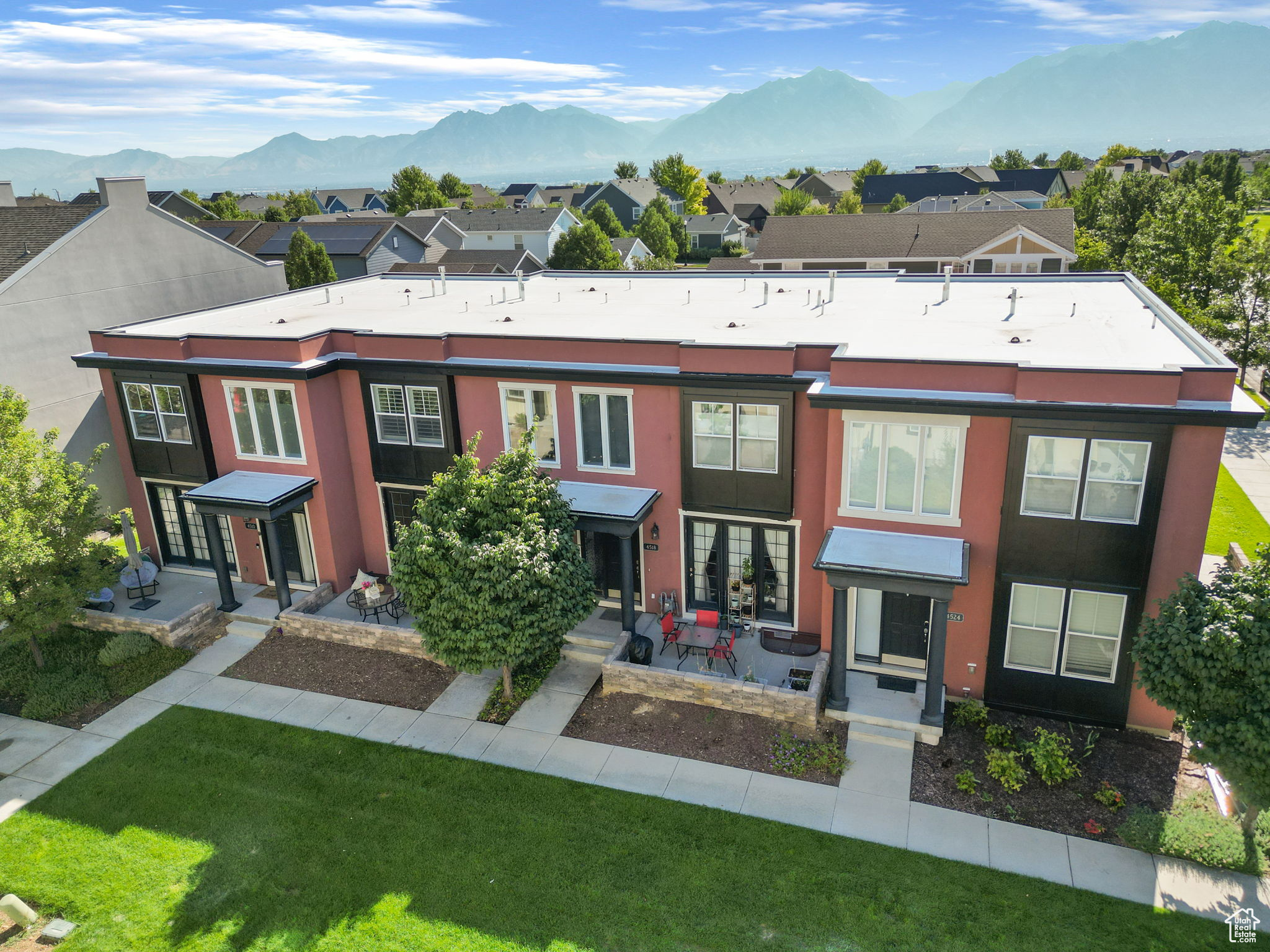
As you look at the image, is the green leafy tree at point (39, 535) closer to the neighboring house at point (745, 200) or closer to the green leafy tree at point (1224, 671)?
the green leafy tree at point (1224, 671)

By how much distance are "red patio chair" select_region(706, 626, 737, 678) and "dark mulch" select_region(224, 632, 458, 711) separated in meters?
5.62

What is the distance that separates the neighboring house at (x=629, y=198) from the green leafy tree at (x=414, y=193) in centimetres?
1984

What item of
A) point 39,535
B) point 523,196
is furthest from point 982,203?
point 523,196

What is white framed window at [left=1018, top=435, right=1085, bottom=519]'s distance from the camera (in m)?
13.2

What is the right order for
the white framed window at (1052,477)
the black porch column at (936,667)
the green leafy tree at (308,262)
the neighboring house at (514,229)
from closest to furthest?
the white framed window at (1052,477)
the black porch column at (936,667)
the green leafy tree at (308,262)
the neighboring house at (514,229)

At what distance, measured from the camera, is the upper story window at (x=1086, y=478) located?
1295 centimetres

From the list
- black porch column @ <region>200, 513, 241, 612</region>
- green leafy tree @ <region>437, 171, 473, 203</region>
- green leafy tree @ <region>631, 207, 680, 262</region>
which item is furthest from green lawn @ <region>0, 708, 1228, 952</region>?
green leafy tree @ <region>437, 171, 473, 203</region>

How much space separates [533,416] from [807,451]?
6.21 m

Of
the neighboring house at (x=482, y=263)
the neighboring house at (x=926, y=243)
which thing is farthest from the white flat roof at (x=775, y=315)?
the neighboring house at (x=926, y=243)

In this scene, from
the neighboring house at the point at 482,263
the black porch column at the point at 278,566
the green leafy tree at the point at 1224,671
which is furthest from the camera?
the neighboring house at the point at 482,263

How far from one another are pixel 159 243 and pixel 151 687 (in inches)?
698

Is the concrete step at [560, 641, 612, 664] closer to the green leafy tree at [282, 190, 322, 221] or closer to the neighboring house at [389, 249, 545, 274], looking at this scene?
the neighboring house at [389, 249, 545, 274]

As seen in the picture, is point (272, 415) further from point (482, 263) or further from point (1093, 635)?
point (482, 263)

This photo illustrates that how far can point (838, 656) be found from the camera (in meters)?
14.6
